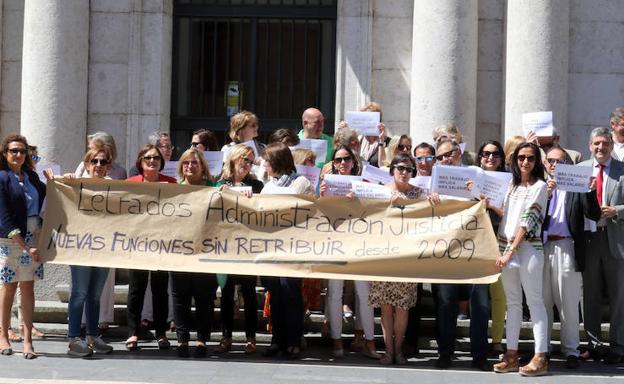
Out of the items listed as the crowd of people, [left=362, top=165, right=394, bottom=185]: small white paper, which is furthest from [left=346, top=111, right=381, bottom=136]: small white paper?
[left=362, top=165, right=394, bottom=185]: small white paper

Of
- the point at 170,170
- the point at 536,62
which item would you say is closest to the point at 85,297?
the point at 170,170

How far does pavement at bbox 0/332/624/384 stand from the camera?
30.8 feet

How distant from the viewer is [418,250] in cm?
1015

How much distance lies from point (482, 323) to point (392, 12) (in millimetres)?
5650

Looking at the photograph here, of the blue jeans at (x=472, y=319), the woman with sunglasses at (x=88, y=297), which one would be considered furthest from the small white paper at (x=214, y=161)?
the blue jeans at (x=472, y=319)

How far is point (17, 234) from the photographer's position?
33.4 feet

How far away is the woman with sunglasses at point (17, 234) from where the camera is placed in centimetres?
1021

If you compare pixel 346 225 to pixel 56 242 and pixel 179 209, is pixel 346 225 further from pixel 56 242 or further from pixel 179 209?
pixel 56 242

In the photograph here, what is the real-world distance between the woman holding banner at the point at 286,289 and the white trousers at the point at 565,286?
2319mm

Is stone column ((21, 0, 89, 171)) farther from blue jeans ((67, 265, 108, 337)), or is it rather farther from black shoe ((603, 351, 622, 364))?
black shoe ((603, 351, 622, 364))

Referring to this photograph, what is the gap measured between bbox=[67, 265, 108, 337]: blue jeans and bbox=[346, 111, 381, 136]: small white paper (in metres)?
3.18

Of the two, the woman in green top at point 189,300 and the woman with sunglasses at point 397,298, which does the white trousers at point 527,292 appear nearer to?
the woman with sunglasses at point 397,298

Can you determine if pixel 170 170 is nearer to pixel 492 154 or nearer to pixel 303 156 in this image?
pixel 303 156

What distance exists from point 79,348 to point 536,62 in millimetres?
6574
